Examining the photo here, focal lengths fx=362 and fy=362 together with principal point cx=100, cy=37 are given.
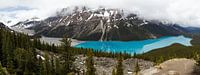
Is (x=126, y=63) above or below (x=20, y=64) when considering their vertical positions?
below

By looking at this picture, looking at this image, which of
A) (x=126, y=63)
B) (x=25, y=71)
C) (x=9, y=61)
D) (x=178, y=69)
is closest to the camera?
(x=178, y=69)

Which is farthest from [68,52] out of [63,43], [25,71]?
[25,71]

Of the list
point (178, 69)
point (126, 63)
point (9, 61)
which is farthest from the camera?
point (126, 63)

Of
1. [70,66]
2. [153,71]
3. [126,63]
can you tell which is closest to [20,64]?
[70,66]

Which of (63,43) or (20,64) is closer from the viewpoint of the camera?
(63,43)

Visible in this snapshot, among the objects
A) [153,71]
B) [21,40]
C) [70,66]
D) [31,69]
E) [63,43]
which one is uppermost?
[153,71]

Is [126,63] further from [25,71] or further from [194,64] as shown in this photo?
[194,64]

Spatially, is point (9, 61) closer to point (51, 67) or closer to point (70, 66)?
point (51, 67)

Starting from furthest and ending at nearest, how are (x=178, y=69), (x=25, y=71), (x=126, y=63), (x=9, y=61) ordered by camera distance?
(x=126, y=63) < (x=9, y=61) < (x=25, y=71) < (x=178, y=69)

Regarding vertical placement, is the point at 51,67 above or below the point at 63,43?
below
